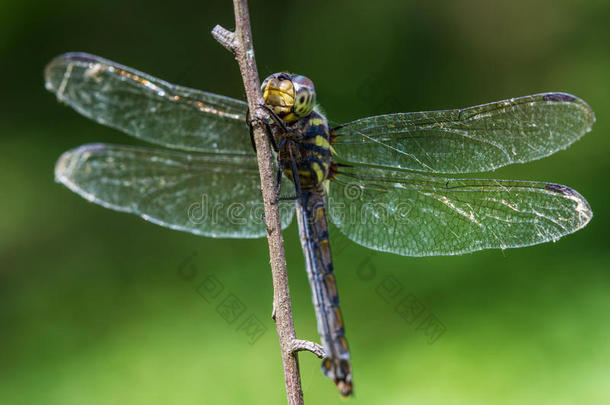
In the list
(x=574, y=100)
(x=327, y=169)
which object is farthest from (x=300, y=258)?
(x=574, y=100)

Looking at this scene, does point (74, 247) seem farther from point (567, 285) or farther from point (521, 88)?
point (521, 88)

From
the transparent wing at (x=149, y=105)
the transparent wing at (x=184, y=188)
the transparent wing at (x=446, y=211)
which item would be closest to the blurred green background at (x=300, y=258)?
the transparent wing at (x=446, y=211)

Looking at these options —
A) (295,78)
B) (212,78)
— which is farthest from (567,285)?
(212,78)

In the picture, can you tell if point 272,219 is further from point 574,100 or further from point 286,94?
point 574,100

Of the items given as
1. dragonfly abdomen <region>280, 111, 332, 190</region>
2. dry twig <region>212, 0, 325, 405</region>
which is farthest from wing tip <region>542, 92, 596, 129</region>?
dry twig <region>212, 0, 325, 405</region>

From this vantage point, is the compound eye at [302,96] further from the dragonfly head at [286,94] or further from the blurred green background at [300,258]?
the blurred green background at [300,258]
